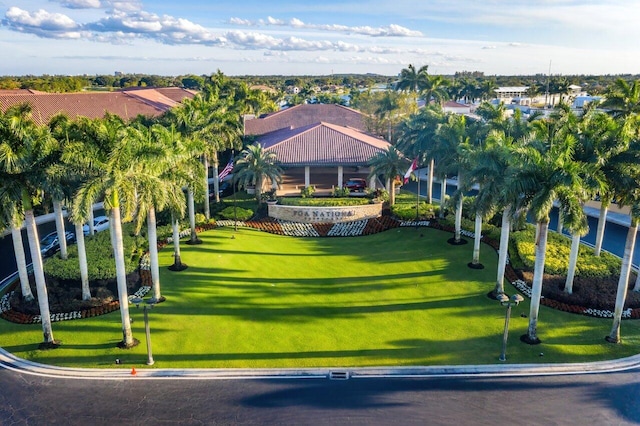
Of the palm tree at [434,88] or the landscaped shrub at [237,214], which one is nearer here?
the landscaped shrub at [237,214]

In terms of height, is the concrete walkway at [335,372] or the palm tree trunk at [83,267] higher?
the palm tree trunk at [83,267]

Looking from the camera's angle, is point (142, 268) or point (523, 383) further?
point (142, 268)

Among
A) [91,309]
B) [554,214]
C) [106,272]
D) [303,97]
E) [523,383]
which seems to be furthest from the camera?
[303,97]

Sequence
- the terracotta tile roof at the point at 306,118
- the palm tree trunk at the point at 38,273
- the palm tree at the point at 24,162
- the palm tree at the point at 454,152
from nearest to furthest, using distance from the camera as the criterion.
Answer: the palm tree at the point at 24,162
the palm tree trunk at the point at 38,273
the palm tree at the point at 454,152
the terracotta tile roof at the point at 306,118

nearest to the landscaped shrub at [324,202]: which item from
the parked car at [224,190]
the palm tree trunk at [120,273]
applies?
the parked car at [224,190]

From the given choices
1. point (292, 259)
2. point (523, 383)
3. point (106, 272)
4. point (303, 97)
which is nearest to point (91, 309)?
point (106, 272)

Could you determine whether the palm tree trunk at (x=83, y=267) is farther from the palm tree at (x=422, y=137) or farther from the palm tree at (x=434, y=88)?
the palm tree at (x=434, y=88)

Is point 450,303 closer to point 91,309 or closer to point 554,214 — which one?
point 91,309

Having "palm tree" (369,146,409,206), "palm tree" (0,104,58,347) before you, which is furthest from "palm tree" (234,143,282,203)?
"palm tree" (0,104,58,347)
